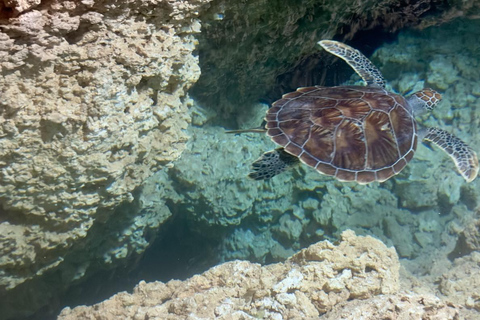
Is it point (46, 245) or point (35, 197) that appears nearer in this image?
point (35, 197)

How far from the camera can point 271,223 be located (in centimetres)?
390

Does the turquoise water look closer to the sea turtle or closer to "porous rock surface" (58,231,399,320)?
the sea turtle

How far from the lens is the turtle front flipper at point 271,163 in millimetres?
3027

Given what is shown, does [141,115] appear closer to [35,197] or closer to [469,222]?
[35,197]

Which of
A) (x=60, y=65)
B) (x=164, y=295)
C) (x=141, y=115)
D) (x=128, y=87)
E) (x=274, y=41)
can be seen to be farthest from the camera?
(x=274, y=41)

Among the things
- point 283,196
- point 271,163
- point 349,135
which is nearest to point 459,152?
point 349,135

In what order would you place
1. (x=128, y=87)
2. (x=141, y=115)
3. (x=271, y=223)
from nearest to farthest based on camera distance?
(x=128, y=87)
(x=141, y=115)
(x=271, y=223)

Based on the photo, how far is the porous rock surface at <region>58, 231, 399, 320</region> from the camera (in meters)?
2.08

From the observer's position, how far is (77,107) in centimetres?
159

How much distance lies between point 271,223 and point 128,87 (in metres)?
2.60

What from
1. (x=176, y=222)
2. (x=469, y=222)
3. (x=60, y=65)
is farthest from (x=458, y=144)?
(x=60, y=65)

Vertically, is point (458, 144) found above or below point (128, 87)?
below

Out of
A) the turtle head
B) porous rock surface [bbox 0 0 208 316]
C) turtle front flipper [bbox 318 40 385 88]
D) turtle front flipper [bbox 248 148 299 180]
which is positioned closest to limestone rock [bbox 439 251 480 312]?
the turtle head

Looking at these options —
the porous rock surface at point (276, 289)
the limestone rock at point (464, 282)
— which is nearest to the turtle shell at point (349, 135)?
the porous rock surface at point (276, 289)
